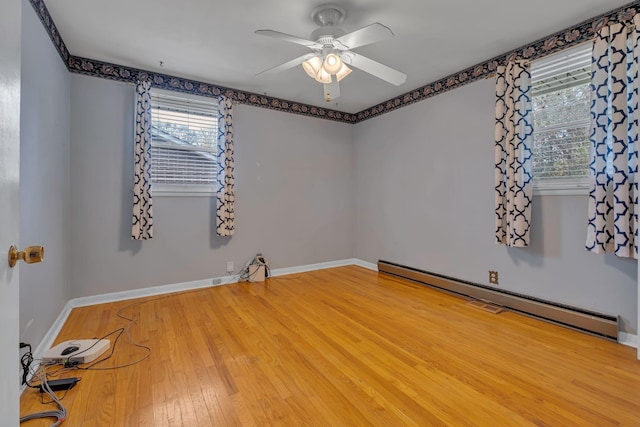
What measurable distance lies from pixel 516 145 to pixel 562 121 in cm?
39

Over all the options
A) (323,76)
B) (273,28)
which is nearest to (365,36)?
(323,76)

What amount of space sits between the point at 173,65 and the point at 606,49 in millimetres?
3968

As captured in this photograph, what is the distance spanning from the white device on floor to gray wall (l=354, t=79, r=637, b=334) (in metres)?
3.48

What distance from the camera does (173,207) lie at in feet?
11.6

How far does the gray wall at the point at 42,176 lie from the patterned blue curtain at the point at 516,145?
12.6 feet

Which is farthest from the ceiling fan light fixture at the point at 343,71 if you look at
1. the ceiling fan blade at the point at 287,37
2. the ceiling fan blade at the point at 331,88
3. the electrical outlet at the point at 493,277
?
the electrical outlet at the point at 493,277

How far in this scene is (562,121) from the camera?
8.58 feet

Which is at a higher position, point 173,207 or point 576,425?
point 173,207

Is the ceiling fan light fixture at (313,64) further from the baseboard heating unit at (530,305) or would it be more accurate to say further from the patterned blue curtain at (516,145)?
the baseboard heating unit at (530,305)

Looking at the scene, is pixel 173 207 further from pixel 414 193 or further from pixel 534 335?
pixel 534 335

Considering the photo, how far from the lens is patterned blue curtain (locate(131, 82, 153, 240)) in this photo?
10.4 ft

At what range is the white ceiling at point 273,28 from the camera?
2.21 metres

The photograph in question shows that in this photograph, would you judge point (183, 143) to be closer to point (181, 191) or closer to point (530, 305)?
point (181, 191)

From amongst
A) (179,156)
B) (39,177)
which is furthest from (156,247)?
(39,177)
